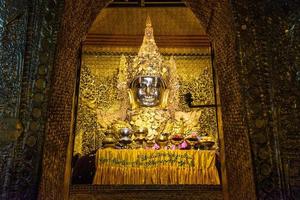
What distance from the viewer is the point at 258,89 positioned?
1587 mm

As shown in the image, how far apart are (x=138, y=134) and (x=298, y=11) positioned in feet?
11.1

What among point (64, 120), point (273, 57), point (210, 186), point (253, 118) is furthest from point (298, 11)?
point (210, 186)

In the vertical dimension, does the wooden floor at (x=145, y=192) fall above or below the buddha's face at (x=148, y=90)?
below

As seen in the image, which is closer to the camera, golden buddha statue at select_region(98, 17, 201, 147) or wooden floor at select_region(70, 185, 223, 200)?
wooden floor at select_region(70, 185, 223, 200)

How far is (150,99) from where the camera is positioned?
5395 millimetres

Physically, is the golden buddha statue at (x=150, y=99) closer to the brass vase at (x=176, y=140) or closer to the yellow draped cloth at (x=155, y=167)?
the brass vase at (x=176, y=140)

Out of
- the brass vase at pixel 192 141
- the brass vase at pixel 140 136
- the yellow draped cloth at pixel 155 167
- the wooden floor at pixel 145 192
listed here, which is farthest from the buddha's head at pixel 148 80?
the wooden floor at pixel 145 192

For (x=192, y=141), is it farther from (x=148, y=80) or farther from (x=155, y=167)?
(x=148, y=80)

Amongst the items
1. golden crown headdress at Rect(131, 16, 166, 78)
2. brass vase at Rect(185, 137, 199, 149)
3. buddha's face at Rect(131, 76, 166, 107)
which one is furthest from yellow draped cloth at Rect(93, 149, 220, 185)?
golden crown headdress at Rect(131, 16, 166, 78)

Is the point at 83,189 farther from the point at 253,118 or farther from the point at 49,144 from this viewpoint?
the point at 253,118

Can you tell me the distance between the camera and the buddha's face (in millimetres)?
5391

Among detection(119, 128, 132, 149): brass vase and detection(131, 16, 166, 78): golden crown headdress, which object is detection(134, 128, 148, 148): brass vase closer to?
detection(119, 128, 132, 149): brass vase

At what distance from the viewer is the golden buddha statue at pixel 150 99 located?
5.23 meters

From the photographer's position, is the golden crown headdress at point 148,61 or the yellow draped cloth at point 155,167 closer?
the yellow draped cloth at point 155,167
